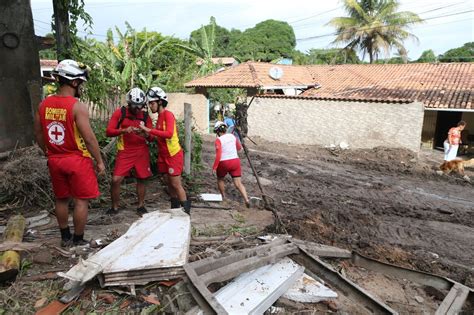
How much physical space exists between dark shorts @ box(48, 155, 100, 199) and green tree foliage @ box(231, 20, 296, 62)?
1447 inches

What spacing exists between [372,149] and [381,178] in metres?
4.09

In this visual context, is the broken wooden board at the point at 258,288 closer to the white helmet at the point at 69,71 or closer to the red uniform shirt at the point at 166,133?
the red uniform shirt at the point at 166,133

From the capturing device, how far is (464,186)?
10.4 metres

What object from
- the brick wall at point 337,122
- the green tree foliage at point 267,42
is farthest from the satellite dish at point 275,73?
the green tree foliage at point 267,42

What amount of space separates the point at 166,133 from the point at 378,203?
217 inches

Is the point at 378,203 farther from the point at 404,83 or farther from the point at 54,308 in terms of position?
the point at 404,83

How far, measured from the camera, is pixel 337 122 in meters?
16.0

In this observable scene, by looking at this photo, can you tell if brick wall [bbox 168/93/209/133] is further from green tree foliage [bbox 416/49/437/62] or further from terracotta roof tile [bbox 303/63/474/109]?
green tree foliage [bbox 416/49/437/62]

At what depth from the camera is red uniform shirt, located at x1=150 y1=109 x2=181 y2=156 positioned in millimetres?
4716

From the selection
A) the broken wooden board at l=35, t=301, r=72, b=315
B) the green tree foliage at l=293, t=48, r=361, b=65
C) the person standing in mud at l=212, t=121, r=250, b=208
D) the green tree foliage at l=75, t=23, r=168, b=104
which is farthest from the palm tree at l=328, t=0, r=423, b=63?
the broken wooden board at l=35, t=301, r=72, b=315

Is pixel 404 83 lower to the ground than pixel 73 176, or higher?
higher

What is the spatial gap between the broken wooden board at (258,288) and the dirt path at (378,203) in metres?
1.67

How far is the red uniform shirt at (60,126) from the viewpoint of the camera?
3439mm

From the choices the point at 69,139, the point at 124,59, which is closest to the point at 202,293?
the point at 69,139
